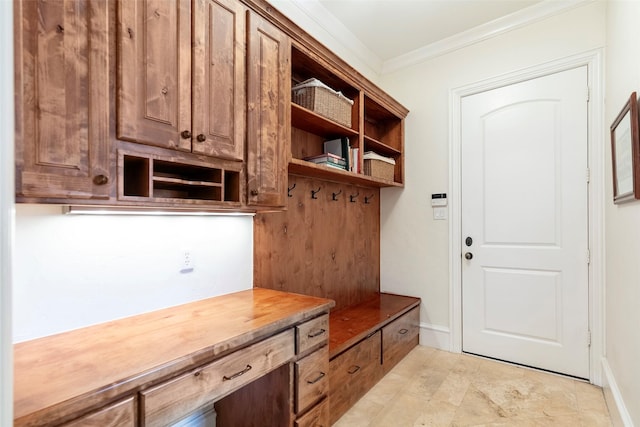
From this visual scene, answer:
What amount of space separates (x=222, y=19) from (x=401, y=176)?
2.17 meters

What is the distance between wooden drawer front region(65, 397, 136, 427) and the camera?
847 mm

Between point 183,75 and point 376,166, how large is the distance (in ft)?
5.78

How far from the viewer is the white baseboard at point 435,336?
9.76 feet

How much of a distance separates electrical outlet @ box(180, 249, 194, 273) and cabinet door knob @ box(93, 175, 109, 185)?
2.19 ft

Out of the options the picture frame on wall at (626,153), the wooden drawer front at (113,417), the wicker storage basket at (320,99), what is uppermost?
the wicker storage basket at (320,99)

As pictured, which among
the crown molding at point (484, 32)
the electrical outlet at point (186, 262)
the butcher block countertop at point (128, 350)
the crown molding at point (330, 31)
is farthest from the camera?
the crown molding at point (484, 32)

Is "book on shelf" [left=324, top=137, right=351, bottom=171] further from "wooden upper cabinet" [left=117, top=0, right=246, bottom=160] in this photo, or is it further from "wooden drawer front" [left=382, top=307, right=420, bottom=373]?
"wooden drawer front" [left=382, top=307, right=420, bottom=373]

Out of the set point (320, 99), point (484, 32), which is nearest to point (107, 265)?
point (320, 99)

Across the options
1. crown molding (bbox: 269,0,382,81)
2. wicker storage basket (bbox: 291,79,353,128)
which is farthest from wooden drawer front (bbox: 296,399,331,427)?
crown molding (bbox: 269,0,382,81)

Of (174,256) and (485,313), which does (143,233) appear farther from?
(485,313)

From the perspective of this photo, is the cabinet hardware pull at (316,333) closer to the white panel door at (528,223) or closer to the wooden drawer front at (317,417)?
the wooden drawer front at (317,417)

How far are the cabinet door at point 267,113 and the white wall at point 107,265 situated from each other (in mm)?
379
